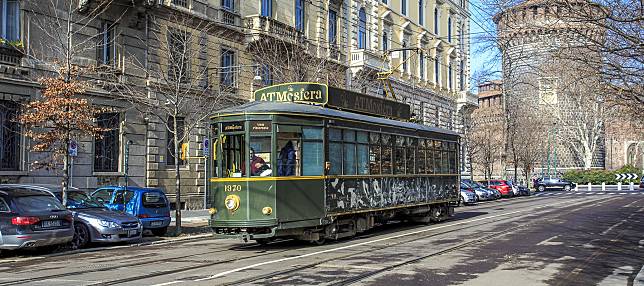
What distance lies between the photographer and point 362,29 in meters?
44.7

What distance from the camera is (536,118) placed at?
205 ft

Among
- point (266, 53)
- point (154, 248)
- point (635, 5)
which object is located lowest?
point (154, 248)

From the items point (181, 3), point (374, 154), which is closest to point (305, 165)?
point (374, 154)

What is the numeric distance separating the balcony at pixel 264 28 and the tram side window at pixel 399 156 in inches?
589

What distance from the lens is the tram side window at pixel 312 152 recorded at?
15.0 m

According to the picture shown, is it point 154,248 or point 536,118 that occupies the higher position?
point 536,118

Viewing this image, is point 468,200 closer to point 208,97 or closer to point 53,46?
point 208,97

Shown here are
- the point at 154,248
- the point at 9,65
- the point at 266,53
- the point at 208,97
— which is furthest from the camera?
the point at 266,53

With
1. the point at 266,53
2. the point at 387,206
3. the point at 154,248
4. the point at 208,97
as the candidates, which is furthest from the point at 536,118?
the point at 154,248

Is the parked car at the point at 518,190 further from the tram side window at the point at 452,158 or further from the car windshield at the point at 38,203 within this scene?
the car windshield at the point at 38,203

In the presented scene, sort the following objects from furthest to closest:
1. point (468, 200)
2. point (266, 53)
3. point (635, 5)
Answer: point (468, 200) < point (266, 53) < point (635, 5)

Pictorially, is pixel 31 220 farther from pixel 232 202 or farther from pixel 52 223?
pixel 232 202

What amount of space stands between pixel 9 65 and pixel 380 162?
12683 mm

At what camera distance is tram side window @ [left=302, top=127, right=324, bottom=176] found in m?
15.0
